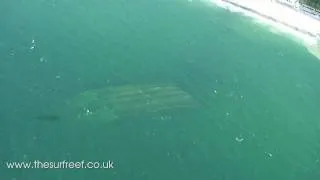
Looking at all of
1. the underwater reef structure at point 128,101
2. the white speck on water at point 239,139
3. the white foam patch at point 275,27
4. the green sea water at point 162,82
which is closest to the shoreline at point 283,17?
the white foam patch at point 275,27

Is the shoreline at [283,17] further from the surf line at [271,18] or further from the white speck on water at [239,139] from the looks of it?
the white speck on water at [239,139]

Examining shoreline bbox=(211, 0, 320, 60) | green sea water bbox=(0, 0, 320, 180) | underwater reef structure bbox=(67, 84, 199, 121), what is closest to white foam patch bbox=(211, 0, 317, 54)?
shoreline bbox=(211, 0, 320, 60)

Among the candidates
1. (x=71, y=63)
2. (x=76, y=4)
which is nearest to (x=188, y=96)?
(x=71, y=63)

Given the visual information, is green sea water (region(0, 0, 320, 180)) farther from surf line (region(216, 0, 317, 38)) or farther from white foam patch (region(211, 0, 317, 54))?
surf line (region(216, 0, 317, 38))

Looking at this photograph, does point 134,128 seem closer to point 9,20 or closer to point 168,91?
point 168,91

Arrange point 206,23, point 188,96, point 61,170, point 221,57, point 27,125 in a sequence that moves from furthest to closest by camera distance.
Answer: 1. point 206,23
2. point 221,57
3. point 188,96
4. point 27,125
5. point 61,170
